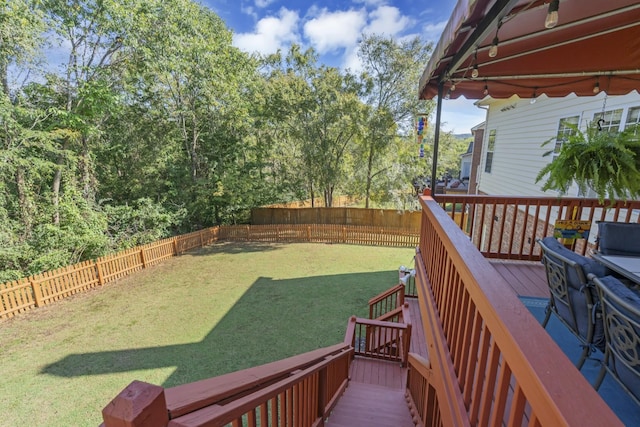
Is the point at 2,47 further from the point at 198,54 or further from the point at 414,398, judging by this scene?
the point at 414,398

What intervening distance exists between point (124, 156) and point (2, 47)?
635 cm

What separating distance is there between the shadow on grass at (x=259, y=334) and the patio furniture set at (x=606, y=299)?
4.58m

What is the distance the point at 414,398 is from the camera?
12.1 ft

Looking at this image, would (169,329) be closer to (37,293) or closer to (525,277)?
(37,293)

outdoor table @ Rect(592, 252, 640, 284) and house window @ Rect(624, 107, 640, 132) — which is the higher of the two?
house window @ Rect(624, 107, 640, 132)

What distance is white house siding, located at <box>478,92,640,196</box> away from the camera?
17.7ft

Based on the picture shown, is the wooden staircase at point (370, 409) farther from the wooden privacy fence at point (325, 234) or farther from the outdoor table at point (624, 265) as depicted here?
the wooden privacy fence at point (325, 234)

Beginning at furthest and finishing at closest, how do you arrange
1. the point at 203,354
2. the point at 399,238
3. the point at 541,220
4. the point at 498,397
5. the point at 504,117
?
1. the point at 399,238
2. the point at 504,117
3. the point at 541,220
4. the point at 203,354
5. the point at 498,397

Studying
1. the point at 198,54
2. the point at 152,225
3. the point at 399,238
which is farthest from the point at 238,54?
the point at 399,238

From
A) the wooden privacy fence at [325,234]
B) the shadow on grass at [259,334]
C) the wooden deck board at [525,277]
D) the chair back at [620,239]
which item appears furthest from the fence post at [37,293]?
the chair back at [620,239]

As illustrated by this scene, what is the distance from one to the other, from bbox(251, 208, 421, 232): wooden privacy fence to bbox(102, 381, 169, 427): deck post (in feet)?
47.9

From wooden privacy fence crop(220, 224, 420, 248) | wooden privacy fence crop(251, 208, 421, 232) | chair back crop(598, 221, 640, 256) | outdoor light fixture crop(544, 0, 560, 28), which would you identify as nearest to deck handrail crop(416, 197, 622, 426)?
outdoor light fixture crop(544, 0, 560, 28)

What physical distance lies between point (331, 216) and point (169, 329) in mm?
10502

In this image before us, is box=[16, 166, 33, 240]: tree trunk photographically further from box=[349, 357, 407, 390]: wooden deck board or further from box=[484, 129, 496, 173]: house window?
box=[484, 129, 496, 173]: house window
